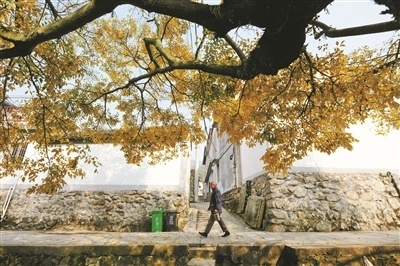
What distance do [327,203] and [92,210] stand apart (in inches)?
429

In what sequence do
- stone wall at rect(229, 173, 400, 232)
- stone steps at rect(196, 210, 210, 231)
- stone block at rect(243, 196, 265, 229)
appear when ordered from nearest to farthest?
stone wall at rect(229, 173, 400, 232)
stone block at rect(243, 196, 265, 229)
stone steps at rect(196, 210, 210, 231)

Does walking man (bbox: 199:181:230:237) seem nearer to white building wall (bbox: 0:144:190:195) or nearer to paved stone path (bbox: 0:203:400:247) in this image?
paved stone path (bbox: 0:203:400:247)

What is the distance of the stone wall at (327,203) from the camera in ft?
31.4

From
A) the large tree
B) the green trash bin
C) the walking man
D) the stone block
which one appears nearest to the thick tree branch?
the large tree

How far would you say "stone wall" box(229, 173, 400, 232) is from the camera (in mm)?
9578

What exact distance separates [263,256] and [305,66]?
16.1 feet

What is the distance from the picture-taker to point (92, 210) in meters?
11.5

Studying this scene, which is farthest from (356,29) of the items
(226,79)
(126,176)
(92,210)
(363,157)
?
(92,210)

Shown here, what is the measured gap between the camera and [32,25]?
6.00 meters

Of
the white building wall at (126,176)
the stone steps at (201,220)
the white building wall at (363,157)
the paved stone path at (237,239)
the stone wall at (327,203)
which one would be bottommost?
the paved stone path at (237,239)

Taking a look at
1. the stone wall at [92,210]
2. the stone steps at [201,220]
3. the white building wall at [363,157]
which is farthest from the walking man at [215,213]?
the white building wall at [363,157]

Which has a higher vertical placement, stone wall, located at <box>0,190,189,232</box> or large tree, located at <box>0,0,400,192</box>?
large tree, located at <box>0,0,400,192</box>

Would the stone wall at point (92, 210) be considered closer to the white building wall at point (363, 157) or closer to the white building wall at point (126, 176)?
→ the white building wall at point (126, 176)

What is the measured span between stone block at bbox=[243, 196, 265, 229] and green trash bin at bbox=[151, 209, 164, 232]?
4031 millimetres
